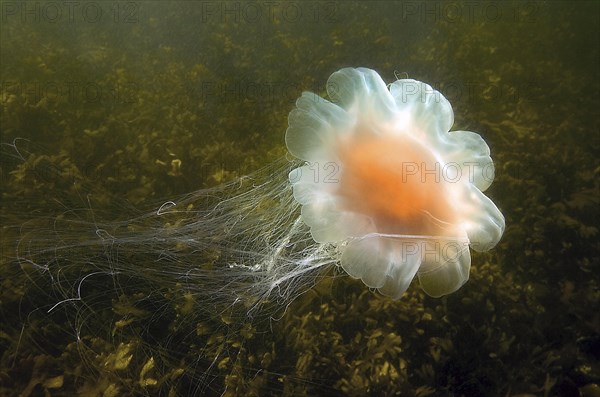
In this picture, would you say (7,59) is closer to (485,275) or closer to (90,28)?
(90,28)

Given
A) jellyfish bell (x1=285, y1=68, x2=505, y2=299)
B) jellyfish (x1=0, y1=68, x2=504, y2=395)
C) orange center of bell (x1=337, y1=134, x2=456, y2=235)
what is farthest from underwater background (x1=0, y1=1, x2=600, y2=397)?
orange center of bell (x1=337, y1=134, x2=456, y2=235)

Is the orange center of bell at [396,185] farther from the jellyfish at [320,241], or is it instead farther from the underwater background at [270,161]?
the underwater background at [270,161]

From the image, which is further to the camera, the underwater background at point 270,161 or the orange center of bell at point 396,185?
the underwater background at point 270,161

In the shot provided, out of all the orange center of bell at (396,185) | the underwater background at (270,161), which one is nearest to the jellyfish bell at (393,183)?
the orange center of bell at (396,185)

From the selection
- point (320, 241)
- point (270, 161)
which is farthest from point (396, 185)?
point (270, 161)

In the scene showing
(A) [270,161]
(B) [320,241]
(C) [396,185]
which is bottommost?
(A) [270,161]

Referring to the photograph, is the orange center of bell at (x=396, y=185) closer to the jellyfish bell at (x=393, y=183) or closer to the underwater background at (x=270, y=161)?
the jellyfish bell at (x=393, y=183)

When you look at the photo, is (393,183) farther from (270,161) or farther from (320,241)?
(270,161)
